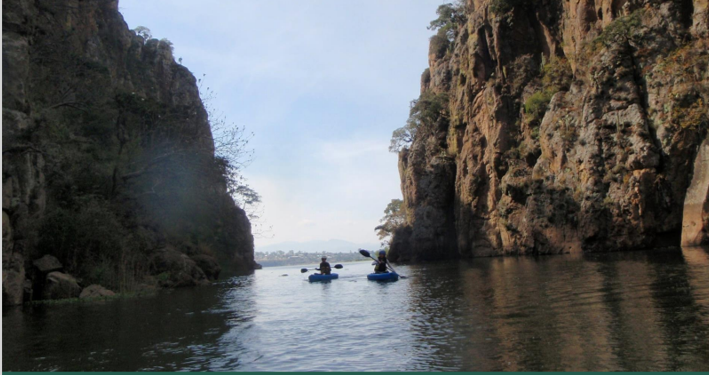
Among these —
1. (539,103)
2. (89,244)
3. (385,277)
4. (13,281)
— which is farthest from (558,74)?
(13,281)

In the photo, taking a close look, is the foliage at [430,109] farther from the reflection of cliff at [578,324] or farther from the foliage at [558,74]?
the reflection of cliff at [578,324]

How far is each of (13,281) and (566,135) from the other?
1414 inches

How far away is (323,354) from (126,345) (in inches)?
173

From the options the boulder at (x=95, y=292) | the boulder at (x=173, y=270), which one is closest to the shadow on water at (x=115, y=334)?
the boulder at (x=95, y=292)

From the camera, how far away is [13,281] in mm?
18516

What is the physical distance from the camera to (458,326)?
36.0 ft

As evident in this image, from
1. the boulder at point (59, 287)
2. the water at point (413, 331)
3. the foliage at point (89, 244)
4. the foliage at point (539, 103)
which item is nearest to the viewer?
the water at point (413, 331)

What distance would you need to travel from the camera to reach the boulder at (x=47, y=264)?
21.3 meters

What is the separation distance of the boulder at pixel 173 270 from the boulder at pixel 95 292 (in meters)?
6.01

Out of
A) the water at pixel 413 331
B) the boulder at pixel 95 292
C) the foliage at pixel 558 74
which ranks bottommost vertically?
the water at pixel 413 331

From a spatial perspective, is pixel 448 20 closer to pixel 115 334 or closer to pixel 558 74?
pixel 558 74

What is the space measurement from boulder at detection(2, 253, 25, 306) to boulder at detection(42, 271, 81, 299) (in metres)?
1.41

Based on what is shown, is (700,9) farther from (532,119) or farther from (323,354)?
(323,354)

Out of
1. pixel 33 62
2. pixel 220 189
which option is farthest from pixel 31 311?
pixel 220 189
